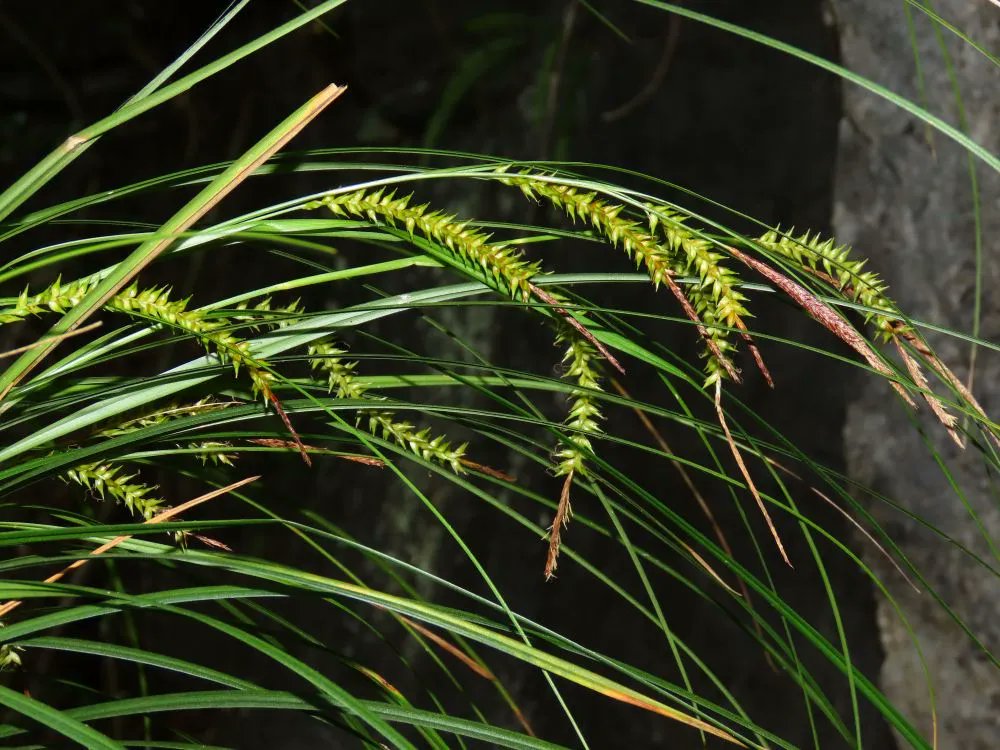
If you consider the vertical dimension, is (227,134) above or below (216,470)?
above

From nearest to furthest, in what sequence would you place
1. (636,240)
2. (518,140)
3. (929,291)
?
(636,240)
(929,291)
(518,140)

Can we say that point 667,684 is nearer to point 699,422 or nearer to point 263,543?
point 699,422

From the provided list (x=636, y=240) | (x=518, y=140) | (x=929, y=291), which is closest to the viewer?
(x=636, y=240)

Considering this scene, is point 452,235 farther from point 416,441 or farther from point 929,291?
point 929,291

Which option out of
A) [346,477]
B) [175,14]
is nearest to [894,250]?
[346,477]

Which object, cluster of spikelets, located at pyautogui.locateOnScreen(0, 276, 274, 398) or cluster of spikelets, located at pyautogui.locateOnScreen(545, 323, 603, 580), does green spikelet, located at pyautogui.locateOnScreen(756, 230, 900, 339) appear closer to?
cluster of spikelets, located at pyautogui.locateOnScreen(545, 323, 603, 580)

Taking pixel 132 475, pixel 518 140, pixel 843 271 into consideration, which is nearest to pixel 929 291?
pixel 518 140
